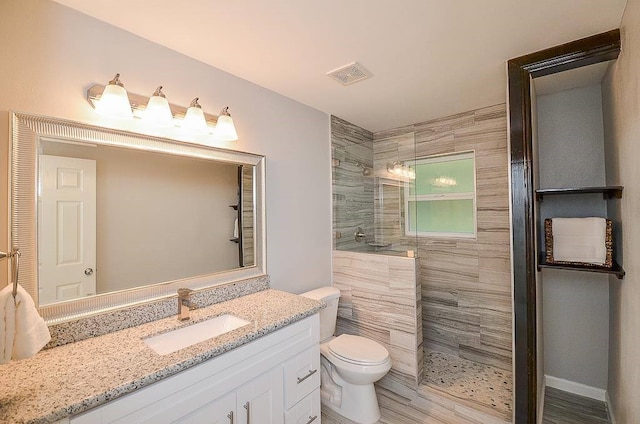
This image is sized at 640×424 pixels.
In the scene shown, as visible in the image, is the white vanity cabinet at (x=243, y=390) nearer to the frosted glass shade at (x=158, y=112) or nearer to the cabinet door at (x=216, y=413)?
the cabinet door at (x=216, y=413)

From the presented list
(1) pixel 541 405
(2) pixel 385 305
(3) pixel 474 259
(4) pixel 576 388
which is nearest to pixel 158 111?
(2) pixel 385 305

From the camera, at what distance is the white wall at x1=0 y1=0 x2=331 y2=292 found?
1142mm

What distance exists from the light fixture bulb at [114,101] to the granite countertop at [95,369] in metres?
1.03

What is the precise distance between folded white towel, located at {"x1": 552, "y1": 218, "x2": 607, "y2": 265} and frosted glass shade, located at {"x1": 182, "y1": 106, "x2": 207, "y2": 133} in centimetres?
232

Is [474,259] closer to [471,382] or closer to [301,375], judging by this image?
[471,382]

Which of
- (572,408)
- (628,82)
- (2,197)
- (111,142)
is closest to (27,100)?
(111,142)

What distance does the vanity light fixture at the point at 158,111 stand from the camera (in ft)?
4.26

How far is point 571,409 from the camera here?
2.00m

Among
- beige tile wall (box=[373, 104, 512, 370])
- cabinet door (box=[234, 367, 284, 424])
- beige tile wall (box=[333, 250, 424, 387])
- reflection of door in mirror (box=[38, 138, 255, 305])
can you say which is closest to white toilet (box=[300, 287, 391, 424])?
beige tile wall (box=[333, 250, 424, 387])

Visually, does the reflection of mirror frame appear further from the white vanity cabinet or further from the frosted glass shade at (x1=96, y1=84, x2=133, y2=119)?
the white vanity cabinet

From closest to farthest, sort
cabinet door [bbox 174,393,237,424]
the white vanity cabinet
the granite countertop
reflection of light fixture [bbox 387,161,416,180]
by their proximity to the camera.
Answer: the granite countertop, the white vanity cabinet, cabinet door [bbox 174,393,237,424], reflection of light fixture [bbox 387,161,416,180]

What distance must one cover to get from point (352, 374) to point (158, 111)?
2.00 metres

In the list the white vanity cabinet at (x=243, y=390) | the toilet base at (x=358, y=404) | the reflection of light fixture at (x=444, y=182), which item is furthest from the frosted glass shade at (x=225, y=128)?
the reflection of light fixture at (x=444, y=182)

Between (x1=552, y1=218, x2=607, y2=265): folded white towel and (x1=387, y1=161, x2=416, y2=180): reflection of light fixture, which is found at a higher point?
(x1=387, y1=161, x2=416, y2=180): reflection of light fixture
